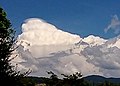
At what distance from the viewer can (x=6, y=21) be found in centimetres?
3281

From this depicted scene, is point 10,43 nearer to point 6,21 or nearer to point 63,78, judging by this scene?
point 6,21

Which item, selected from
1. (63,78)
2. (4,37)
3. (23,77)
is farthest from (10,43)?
(63,78)

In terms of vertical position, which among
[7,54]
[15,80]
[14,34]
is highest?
[14,34]

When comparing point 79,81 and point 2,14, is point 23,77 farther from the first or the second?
point 79,81

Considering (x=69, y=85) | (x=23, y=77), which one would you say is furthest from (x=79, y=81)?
(x=23, y=77)

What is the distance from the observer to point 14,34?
1321 inches

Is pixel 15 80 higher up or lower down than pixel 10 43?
lower down

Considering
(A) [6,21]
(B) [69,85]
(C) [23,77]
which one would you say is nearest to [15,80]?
(C) [23,77]

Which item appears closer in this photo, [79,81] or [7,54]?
[7,54]

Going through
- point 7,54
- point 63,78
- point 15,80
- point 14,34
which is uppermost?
point 63,78

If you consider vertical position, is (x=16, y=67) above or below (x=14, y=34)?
below

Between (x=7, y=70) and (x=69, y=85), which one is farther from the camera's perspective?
(x=69, y=85)

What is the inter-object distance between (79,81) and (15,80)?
32771 millimetres

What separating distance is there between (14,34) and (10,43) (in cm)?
123
